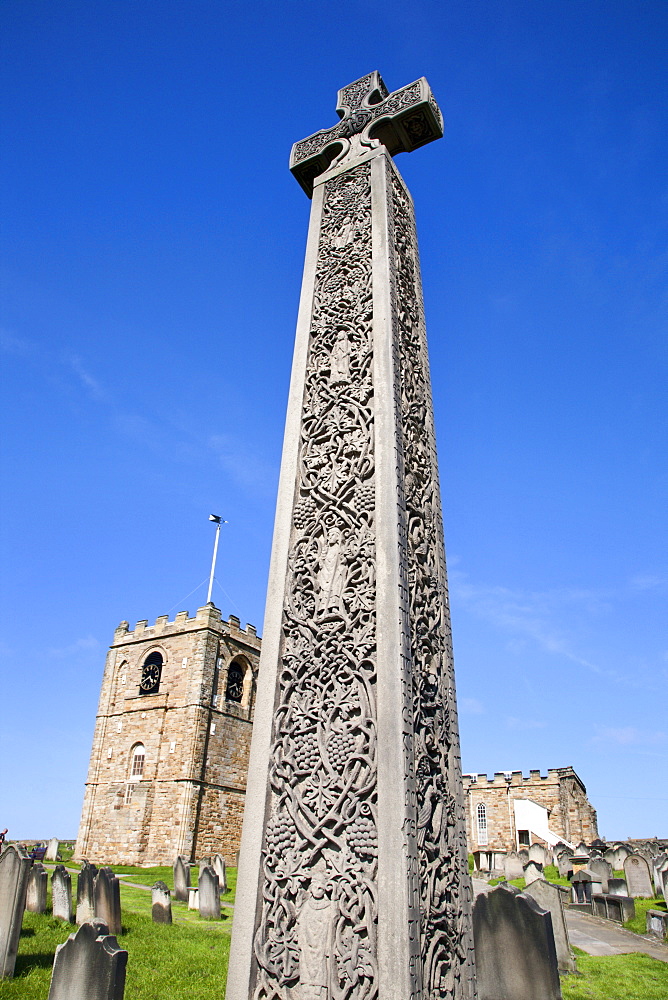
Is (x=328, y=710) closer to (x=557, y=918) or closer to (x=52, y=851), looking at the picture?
(x=557, y=918)

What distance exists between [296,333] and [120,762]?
41.7 meters

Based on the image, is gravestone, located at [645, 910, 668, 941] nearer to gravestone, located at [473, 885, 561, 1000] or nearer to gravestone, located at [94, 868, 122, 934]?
gravestone, located at [473, 885, 561, 1000]

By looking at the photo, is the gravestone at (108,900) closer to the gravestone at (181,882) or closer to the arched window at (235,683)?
the gravestone at (181,882)

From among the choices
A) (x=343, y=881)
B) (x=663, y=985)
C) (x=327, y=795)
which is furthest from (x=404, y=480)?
(x=663, y=985)

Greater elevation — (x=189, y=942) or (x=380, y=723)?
(x=380, y=723)

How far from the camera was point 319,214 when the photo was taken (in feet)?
18.0

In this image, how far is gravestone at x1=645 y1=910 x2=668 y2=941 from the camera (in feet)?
37.8

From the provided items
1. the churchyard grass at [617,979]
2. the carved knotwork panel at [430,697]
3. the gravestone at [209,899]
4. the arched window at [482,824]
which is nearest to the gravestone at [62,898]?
the gravestone at [209,899]

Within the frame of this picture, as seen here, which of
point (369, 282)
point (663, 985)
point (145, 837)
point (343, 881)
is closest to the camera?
point (343, 881)

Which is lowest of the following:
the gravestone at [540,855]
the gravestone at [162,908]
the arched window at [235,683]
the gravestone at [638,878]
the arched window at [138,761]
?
the gravestone at [162,908]

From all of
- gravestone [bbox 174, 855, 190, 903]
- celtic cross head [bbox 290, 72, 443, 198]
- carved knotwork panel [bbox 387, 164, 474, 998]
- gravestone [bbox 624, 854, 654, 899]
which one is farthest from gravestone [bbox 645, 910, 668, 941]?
celtic cross head [bbox 290, 72, 443, 198]

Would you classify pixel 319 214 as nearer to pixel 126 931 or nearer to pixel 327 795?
pixel 327 795

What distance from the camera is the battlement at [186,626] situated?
138 feet

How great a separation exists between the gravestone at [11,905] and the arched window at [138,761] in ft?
112
